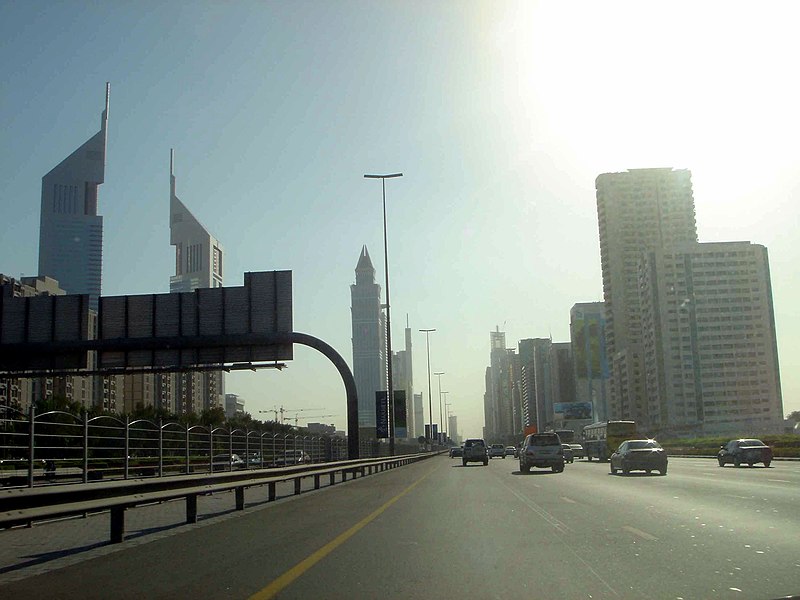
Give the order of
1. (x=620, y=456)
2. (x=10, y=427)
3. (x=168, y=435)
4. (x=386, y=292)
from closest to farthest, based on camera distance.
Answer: (x=10, y=427)
(x=168, y=435)
(x=620, y=456)
(x=386, y=292)

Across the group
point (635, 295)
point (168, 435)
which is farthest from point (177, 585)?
point (635, 295)

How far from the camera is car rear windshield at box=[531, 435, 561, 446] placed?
42.5 meters

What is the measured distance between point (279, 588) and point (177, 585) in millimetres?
1182

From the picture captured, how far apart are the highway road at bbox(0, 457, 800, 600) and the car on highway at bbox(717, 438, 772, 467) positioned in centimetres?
2474

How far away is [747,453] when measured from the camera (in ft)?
139

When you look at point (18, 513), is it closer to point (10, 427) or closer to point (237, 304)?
point (10, 427)

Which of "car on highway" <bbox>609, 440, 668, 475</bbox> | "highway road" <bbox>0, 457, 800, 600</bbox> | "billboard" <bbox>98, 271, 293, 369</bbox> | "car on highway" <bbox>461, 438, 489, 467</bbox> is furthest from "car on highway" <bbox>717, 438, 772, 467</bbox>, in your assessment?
"highway road" <bbox>0, 457, 800, 600</bbox>

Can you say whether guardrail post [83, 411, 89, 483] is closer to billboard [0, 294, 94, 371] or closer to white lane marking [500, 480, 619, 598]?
white lane marking [500, 480, 619, 598]

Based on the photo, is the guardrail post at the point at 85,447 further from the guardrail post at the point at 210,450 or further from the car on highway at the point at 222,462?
the car on highway at the point at 222,462

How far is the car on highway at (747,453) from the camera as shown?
41938 mm

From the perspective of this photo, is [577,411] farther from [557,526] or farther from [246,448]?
[557,526]

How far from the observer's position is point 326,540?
1270 centimetres

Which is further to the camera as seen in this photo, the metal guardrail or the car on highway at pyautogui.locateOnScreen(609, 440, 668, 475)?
the car on highway at pyautogui.locateOnScreen(609, 440, 668, 475)

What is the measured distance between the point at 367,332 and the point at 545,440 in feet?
416
